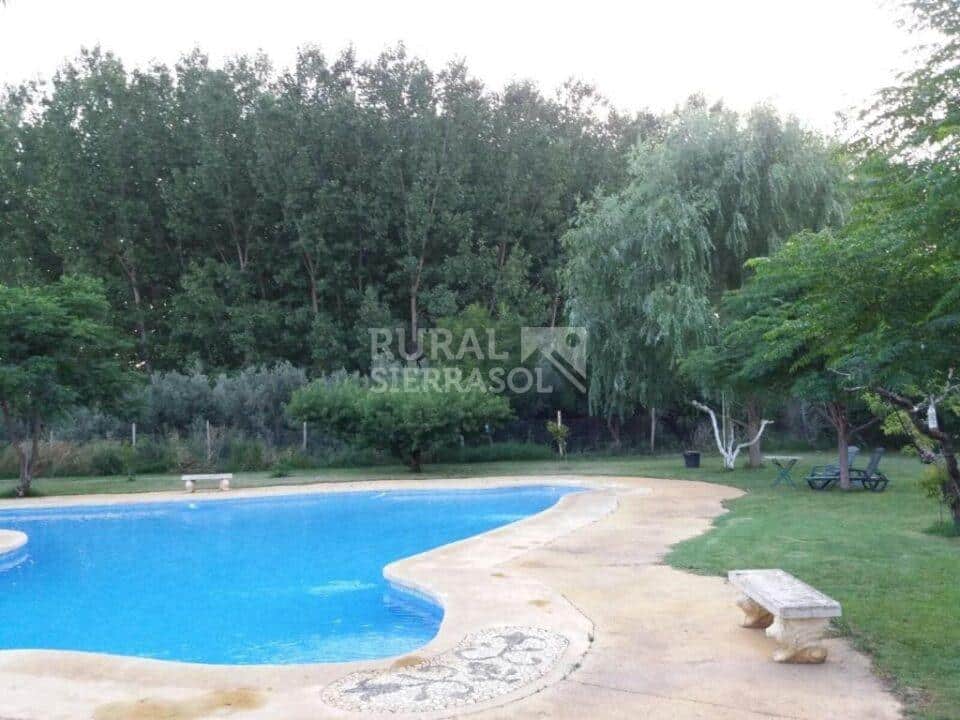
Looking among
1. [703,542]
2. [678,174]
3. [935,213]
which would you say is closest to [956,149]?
[935,213]

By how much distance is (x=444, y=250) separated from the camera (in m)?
31.7

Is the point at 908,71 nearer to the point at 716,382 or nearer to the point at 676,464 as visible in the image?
the point at 716,382

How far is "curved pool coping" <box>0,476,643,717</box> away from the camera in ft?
17.7

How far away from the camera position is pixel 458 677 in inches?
208

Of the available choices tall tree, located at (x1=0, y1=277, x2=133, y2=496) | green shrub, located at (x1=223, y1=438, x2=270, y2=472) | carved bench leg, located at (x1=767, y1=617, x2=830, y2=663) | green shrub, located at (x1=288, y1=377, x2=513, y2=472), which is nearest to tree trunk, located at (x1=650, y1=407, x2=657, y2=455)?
green shrub, located at (x1=288, y1=377, x2=513, y2=472)

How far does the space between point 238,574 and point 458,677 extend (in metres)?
6.54

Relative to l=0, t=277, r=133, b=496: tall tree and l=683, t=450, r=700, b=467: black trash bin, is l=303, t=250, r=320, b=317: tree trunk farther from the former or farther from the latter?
l=683, t=450, r=700, b=467: black trash bin

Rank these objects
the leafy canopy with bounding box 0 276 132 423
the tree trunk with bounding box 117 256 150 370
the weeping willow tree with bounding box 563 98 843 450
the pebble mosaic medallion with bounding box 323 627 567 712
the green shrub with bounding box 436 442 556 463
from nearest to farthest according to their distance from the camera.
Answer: the pebble mosaic medallion with bounding box 323 627 567 712
the leafy canopy with bounding box 0 276 132 423
the weeping willow tree with bounding box 563 98 843 450
the green shrub with bounding box 436 442 556 463
the tree trunk with bounding box 117 256 150 370

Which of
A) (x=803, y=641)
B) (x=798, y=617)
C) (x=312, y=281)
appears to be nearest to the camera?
(x=798, y=617)

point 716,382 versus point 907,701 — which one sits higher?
point 716,382

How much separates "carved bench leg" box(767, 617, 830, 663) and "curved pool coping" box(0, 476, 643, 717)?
1.26 m

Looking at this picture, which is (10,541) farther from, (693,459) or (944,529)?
(693,459)

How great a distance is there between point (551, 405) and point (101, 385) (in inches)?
560

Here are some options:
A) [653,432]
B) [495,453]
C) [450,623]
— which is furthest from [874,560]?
[653,432]
